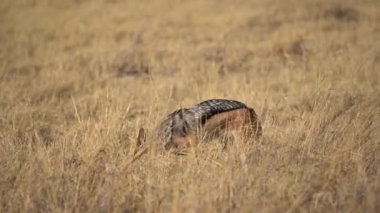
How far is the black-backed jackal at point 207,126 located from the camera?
4097 mm

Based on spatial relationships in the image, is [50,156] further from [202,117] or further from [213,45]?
[213,45]

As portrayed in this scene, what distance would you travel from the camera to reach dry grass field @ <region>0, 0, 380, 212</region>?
326cm

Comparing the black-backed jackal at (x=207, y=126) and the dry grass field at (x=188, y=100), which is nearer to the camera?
the dry grass field at (x=188, y=100)

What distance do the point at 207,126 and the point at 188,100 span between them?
2.19 meters

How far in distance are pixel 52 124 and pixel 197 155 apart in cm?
221

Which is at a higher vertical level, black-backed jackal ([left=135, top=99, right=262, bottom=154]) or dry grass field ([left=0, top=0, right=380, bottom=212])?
black-backed jackal ([left=135, top=99, right=262, bottom=154])

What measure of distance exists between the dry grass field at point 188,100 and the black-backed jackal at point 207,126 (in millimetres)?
132

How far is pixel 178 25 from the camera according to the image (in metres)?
11.9

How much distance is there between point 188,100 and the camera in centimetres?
637

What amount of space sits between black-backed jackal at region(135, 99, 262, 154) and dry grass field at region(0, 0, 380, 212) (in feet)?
0.43

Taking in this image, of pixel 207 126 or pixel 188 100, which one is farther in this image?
pixel 188 100

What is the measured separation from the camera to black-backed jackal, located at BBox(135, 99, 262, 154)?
4097mm

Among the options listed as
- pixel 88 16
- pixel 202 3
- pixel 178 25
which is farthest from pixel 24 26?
pixel 202 3

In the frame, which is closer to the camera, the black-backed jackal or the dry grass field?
the dry grass field
